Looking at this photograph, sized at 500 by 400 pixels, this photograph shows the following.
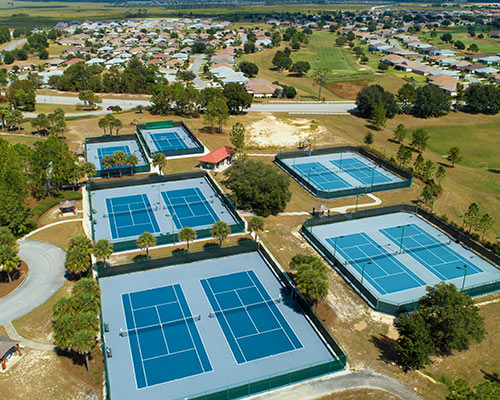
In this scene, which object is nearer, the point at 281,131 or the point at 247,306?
the point at 247,306

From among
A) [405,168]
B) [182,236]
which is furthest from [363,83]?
[182,236]

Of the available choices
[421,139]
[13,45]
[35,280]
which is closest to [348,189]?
[421,139]

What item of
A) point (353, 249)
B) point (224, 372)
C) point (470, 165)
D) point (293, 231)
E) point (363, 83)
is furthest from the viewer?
point (363, 83)

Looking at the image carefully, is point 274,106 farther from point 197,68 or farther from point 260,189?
point 260,189

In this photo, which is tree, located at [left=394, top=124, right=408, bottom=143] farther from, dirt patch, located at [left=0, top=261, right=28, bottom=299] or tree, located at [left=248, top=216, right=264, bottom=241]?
dirt patch, located at [left=0, top=261, right=28, bottom=299]

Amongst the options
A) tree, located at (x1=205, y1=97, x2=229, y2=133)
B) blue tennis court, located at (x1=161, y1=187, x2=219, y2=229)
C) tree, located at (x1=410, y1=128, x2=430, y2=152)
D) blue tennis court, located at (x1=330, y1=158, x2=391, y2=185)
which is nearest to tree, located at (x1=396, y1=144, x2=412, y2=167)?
blue tennis court, located at (x1=330, y1=158, x2=391, y2=185)

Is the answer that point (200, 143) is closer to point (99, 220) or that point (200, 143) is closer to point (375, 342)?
point (99, 220)
